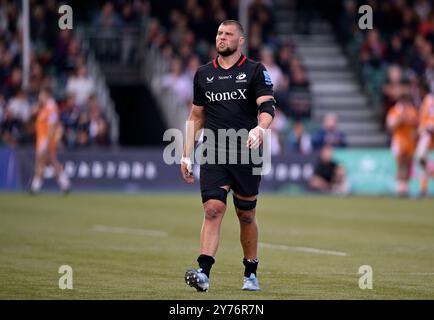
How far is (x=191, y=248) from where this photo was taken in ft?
52.9

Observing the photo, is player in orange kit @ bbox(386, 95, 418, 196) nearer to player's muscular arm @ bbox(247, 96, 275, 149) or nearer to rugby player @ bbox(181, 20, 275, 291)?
rugby player @ bbox(181, 20, 275, 291)

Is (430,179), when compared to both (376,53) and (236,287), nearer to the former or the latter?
(376,53)

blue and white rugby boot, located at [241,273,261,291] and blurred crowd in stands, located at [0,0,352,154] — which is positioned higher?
blurred crowd in stands, located at [0,0,352,154]

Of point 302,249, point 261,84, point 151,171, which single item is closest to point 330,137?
point 151,171

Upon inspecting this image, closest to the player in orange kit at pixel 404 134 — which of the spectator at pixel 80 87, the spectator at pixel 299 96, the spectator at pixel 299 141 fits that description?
the spectator at pixel 299 141

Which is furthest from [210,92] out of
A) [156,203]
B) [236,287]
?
[156,203]

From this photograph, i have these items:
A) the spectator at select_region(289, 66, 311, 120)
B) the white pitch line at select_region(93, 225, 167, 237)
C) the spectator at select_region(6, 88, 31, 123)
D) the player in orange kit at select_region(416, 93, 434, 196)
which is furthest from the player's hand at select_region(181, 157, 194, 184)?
the spectator at select_region(289, 66, 311, 120)

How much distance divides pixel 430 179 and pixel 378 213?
7.56 m

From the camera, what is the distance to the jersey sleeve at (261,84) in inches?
451

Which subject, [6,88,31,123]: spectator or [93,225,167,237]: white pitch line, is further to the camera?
[6,88,31,123]: spectator

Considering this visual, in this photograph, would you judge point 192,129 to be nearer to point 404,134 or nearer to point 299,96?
point 404,134

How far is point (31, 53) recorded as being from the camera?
33031 millimetres

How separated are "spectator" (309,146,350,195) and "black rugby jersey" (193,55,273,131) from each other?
61.9ft

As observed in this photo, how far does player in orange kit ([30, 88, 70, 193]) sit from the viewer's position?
2852 cm
